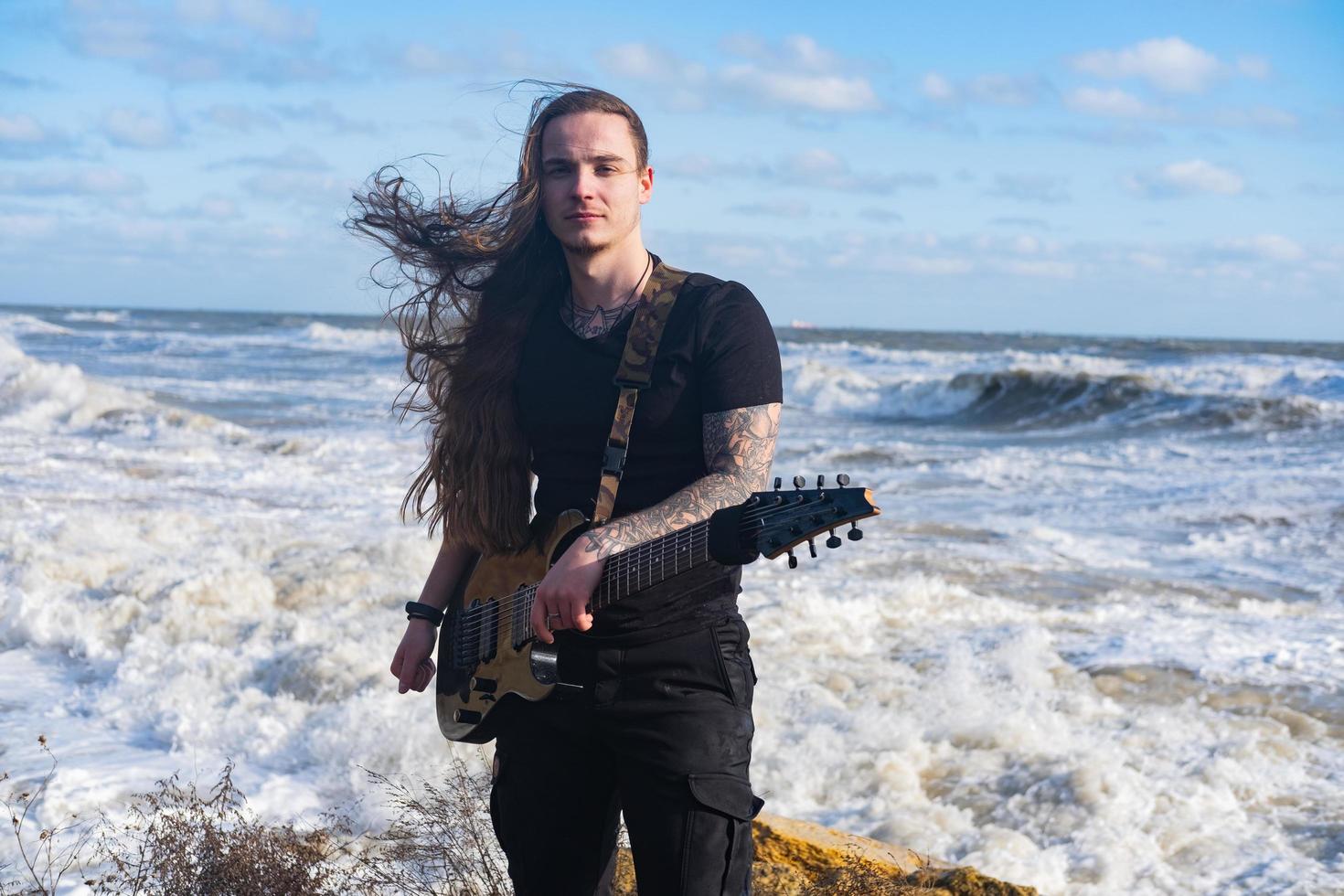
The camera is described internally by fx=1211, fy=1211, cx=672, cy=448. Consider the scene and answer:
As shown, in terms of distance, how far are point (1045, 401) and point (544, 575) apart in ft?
92.3

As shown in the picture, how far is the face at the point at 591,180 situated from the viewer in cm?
255

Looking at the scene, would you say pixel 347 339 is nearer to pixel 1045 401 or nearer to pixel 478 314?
pixel 1045 401

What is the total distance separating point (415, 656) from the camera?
288cm

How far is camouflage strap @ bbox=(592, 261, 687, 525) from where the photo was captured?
242 centimetres

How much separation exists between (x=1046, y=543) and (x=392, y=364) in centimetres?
3503

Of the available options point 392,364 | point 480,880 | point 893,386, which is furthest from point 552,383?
point 392,364

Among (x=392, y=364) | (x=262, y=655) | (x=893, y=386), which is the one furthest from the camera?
(x=392, y=364)

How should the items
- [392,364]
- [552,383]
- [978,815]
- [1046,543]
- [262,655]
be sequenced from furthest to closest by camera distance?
[392,364] < [1046,543] < [262,655] < [978,815] < [552,383]

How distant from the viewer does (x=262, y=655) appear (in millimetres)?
6883

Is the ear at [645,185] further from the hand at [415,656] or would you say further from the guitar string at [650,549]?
the hand at [415,656]

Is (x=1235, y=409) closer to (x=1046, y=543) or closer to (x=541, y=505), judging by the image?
(x=1046, y=543)

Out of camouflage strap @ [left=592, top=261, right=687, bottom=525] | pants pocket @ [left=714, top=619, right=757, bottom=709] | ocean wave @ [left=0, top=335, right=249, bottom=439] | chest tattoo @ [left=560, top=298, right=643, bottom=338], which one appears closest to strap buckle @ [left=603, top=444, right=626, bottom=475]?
camouflage strap @ [left=592, top=261, right=687, bottom=525]

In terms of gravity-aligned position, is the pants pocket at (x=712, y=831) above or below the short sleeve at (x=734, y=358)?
below

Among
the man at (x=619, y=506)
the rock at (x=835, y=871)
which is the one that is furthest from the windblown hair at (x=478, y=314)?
the rock at (x=835, y=871)
